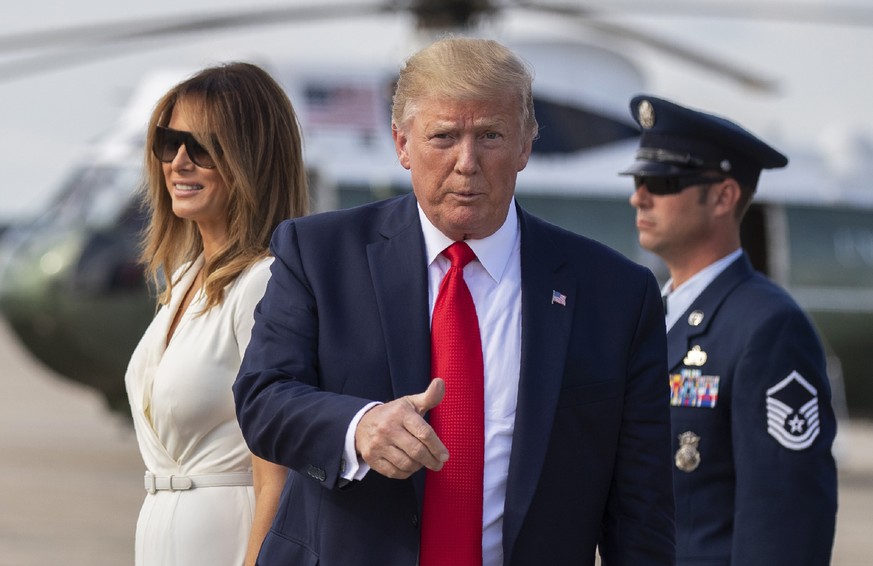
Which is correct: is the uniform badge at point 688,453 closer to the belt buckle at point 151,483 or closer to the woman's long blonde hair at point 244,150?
the woman's long blonde hair at point 244,150

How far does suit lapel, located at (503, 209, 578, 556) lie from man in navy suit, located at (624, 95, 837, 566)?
31.8 inches

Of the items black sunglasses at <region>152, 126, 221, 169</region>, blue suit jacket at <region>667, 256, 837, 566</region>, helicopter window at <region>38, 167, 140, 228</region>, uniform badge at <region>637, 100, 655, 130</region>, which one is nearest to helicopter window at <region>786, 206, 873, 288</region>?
helicopter window at <region>38, 167, 140, 228</region>

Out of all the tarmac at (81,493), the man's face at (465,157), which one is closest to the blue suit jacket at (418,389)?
the man's face at (465,157)

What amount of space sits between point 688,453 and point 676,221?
612 millimetres

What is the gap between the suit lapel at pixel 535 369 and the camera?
2.19 meters

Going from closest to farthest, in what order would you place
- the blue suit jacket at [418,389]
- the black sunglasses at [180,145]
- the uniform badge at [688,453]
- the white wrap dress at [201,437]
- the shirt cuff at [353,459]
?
1. the shirt cuff at [353,459]
2. the blue suit jacket at [418,389]
3. the white wrap dress at [201,437]
4. the black sunglasses at [180,145]
5. the uniform badge at [688,453]

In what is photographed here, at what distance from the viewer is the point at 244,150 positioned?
2801 millimetres

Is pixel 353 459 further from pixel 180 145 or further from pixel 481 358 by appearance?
pixel 180 145

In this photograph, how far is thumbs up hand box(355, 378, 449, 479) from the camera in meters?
1.92

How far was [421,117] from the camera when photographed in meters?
2.23

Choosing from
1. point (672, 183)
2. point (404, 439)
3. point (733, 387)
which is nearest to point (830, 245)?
point (672, 183)

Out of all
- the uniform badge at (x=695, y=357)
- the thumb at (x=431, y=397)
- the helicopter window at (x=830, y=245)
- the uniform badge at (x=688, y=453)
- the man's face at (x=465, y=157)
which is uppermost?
the man's face at (x=465, y=157)

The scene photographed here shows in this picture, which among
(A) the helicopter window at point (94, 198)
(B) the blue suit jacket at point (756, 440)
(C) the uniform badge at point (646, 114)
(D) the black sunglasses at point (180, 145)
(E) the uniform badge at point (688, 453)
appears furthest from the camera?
(A) the helicopter window at point (94, 198)

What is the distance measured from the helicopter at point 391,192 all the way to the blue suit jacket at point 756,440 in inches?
294
